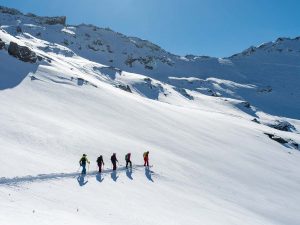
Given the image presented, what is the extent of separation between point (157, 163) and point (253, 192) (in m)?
8.34

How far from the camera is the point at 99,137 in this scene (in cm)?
3572

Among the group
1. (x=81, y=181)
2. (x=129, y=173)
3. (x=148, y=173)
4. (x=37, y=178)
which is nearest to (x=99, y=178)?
(x=81, y=181)

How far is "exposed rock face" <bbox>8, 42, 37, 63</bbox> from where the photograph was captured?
60.6 m

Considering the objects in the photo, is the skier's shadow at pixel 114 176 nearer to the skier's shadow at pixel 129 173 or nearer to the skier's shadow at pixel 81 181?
the skier's shadow at pixel 129 173

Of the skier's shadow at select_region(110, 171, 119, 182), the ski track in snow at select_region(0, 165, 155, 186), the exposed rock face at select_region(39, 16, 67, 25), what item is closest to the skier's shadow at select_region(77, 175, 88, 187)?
the ski track in snow at select_region(0, 165, 155, 186)

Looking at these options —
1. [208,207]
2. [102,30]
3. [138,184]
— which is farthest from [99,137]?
[102,30]

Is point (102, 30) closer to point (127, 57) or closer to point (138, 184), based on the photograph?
point (127, 57)

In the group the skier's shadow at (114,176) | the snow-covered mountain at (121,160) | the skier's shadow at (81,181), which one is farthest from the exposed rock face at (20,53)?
the skier's shadow at (81,181)

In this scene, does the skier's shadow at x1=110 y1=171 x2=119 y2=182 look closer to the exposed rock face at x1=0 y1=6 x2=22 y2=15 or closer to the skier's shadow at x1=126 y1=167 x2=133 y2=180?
the skier's shadow at x1=126 y1=167 x2=133 y2=180

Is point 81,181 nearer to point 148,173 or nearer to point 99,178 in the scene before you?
point 99,178

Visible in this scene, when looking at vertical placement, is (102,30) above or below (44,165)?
above

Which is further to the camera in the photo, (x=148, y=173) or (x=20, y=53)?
(x=20, y=53)

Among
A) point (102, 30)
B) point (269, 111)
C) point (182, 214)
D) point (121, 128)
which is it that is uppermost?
point (102, 30)

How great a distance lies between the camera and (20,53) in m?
61.0
